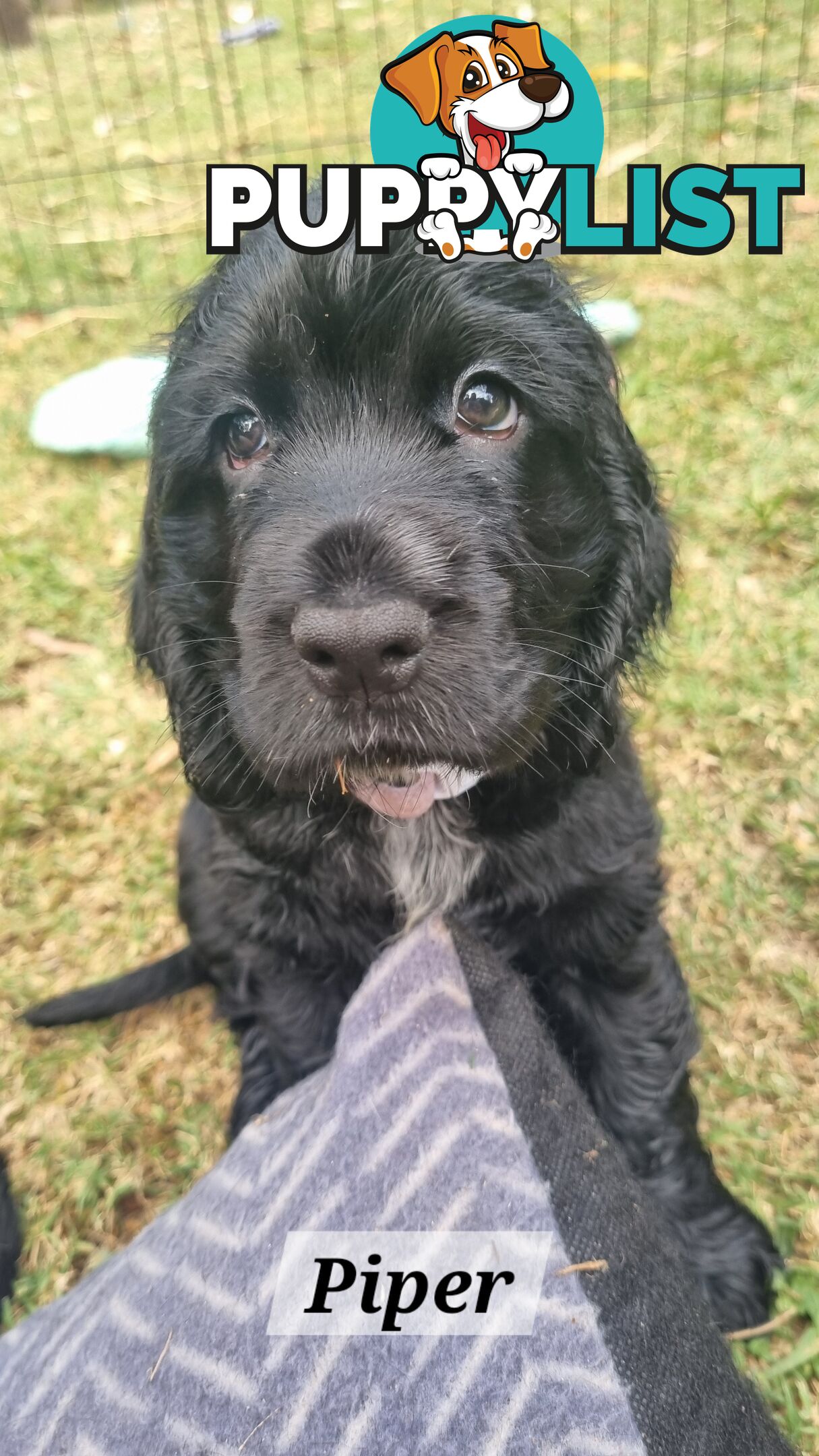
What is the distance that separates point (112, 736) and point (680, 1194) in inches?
76.0

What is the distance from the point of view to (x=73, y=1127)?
211cm

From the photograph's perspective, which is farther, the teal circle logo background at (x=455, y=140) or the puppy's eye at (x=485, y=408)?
the teal circle logo background at (x=455, y=140)

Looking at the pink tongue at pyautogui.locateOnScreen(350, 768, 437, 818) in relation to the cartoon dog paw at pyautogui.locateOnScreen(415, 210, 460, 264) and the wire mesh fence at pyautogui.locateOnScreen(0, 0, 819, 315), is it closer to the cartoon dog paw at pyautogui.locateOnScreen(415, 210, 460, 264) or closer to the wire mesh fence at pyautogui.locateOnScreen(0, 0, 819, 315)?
the cartoon dog paw at pyautogui.locateOnScreen(415, 210, 460, 264)

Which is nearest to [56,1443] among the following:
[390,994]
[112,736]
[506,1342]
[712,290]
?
[506,1342]

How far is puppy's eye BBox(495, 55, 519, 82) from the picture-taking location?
2.21 m

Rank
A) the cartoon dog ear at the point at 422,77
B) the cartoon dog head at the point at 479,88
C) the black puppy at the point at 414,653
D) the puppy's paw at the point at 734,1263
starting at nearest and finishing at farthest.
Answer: the black puppy at the point at 414,653
the puppy's paw at the point at 734,1263
the cartoon dog head at the point at 479,88
the cartoon dog ear at the point at 422,77

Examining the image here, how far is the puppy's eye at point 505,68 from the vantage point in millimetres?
2205

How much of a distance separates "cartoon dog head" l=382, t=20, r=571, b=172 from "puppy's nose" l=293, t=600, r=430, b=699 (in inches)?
40.8

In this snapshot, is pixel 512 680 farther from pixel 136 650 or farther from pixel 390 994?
pixel 136 650

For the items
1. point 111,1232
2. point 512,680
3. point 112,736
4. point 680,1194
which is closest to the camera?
point 512,680

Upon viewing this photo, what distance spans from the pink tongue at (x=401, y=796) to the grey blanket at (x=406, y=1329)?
0.80 ft

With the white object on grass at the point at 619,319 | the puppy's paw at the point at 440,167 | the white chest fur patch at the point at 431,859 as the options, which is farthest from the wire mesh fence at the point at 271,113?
the white chest fur patch at the point at 431,859

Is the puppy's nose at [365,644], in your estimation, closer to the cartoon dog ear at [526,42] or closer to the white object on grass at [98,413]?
the cartoon dog ear at [526,42]

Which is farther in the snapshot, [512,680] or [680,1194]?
[680,1194]
